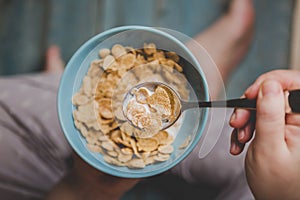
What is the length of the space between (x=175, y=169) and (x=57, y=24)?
374 millimetres

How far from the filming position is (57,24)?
2.47 ft

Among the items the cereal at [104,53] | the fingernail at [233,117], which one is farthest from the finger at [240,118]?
the cereal at [104,53]

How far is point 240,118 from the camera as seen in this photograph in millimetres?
443

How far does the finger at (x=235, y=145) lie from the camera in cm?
45

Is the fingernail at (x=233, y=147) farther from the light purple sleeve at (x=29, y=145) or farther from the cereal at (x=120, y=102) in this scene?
the light purple sleeve at (x=29, y=145)

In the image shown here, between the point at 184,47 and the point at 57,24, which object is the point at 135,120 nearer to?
the point at 184,47

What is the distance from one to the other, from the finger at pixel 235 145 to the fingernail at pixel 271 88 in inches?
2.0

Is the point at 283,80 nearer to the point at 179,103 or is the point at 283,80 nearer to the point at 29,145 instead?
the point at 179,103

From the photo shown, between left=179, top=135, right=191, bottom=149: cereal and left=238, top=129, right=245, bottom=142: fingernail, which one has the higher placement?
left=238, top=129, right=245, bottom=142: fingernail

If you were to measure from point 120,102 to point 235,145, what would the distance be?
0.13m

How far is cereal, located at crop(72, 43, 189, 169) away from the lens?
1.52 ft

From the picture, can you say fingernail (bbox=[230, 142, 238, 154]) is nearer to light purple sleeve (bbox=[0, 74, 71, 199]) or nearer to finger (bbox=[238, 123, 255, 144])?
finger (bbox=[238, 123, 255, 144])

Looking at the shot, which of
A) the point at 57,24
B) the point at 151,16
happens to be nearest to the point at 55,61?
the point at 57,24

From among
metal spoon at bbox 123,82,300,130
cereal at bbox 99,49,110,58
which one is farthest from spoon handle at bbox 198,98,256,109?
cereal at bbox 99,49,110,58
